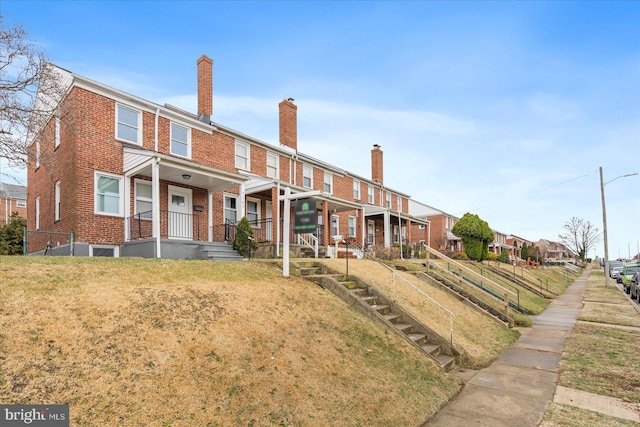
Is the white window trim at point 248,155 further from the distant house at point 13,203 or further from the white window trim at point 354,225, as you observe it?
the distant house at point 13,203

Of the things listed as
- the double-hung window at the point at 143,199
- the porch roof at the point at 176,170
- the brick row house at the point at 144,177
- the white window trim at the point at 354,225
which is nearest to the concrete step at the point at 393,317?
the brick row house at the point at 144,177

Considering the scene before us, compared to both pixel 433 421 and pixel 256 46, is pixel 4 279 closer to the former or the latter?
pixel 433 421

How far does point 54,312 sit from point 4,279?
1.56m

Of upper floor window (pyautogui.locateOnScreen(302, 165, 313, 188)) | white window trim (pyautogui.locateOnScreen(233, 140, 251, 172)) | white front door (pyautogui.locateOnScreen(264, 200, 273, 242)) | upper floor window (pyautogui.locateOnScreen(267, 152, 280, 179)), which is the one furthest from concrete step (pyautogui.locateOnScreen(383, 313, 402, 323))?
upper floor window (pyautogui.locateOnScreen(302, 165, 313, 188))

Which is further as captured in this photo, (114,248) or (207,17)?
(114,248)

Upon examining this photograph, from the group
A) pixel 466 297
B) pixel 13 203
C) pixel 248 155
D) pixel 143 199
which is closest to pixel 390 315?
pixel 466 297

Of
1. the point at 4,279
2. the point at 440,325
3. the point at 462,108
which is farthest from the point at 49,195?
the point at 462,108

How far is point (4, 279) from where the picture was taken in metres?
5.84

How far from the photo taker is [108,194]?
45.4 feet

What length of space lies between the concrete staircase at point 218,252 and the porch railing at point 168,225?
77.2 inches

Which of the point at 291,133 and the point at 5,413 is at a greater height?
the point at 291,133

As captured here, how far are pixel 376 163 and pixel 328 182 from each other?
28.3 ft

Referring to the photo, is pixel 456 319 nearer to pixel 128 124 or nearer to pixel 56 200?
pixel 128 124

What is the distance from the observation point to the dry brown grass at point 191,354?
13.2ft
